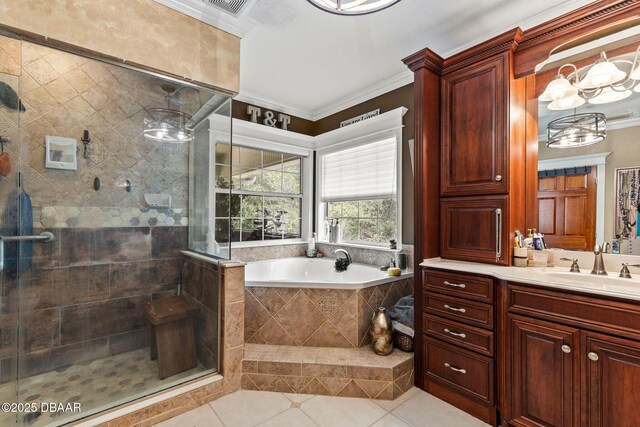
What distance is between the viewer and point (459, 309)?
6.37ft

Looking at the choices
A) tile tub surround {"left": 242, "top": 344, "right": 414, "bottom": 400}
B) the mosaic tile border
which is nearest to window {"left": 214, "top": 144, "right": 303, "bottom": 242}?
the mosaic tile border

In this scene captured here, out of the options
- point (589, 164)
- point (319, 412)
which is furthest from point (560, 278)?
point (319, 412)

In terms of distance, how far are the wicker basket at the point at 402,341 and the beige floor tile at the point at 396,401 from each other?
0.29 meters

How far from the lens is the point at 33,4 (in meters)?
1.53

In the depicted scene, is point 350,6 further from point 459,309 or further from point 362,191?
point 362,191

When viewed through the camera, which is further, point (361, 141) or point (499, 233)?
point (361, 141)

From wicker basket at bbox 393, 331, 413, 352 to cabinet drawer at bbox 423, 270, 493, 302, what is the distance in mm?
502

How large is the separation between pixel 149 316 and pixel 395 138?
2.83m

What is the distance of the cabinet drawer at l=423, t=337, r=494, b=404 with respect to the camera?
180 centimetres

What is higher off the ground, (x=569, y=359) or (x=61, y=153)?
(x=61, y=153)

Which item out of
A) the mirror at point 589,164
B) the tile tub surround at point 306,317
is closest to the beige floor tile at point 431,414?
the tile tub surround at point 306,317

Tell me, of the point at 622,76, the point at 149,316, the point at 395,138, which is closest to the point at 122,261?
the point at 149,316

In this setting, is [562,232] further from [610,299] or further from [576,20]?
[576,20]

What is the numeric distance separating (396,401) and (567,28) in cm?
269
